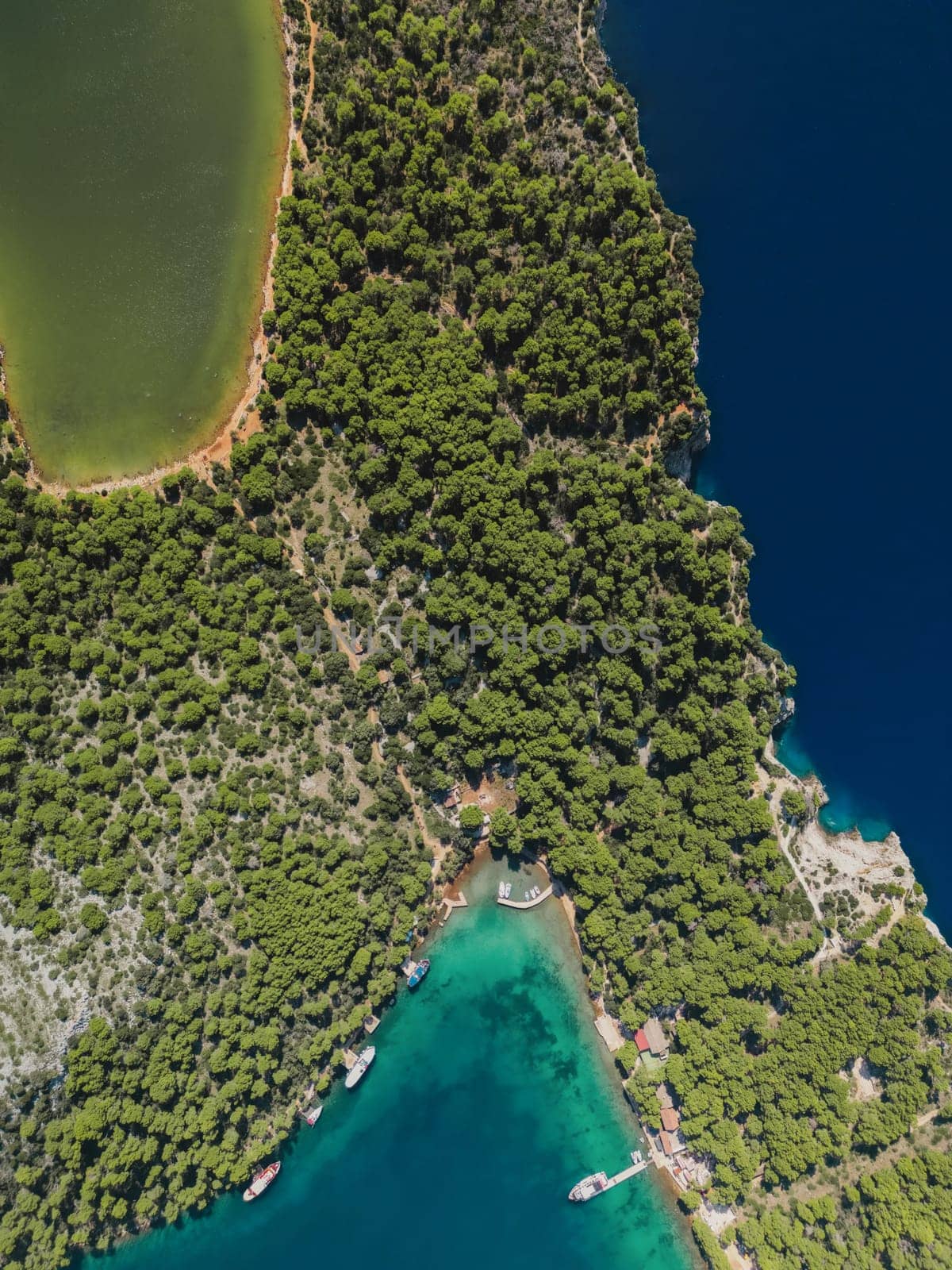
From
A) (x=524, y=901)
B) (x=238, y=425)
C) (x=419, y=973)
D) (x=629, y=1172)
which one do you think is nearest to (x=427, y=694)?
(x=524, y=901)

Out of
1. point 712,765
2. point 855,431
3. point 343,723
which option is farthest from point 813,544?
point 343,723

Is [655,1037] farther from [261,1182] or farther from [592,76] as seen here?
[592,76]

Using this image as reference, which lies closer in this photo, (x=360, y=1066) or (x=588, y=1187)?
(x=360, y=1066)

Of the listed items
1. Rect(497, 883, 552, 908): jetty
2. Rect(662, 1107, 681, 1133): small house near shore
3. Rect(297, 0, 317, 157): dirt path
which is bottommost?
Rect(662, 1107, 681, 1133): small house near shore

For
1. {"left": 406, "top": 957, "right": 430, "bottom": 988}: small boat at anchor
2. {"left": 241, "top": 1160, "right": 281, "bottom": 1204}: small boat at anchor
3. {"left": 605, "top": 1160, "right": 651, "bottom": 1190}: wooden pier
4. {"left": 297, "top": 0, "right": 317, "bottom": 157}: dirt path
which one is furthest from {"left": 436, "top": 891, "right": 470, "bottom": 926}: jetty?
{"left": 297, "top": 0, "right": 317, "bottom": 157}: dirt path

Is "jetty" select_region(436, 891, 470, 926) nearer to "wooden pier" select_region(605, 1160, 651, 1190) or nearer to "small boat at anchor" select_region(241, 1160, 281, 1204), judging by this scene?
"small boat at anchor" select_region(241, 1160, 281, 1204)

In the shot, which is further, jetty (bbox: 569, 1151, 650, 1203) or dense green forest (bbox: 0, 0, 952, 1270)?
jetty (bbox: 569, 1151, 650, 1203)

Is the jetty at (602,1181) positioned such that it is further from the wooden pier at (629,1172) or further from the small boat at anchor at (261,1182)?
the small boat at anchor at (261,1182)
